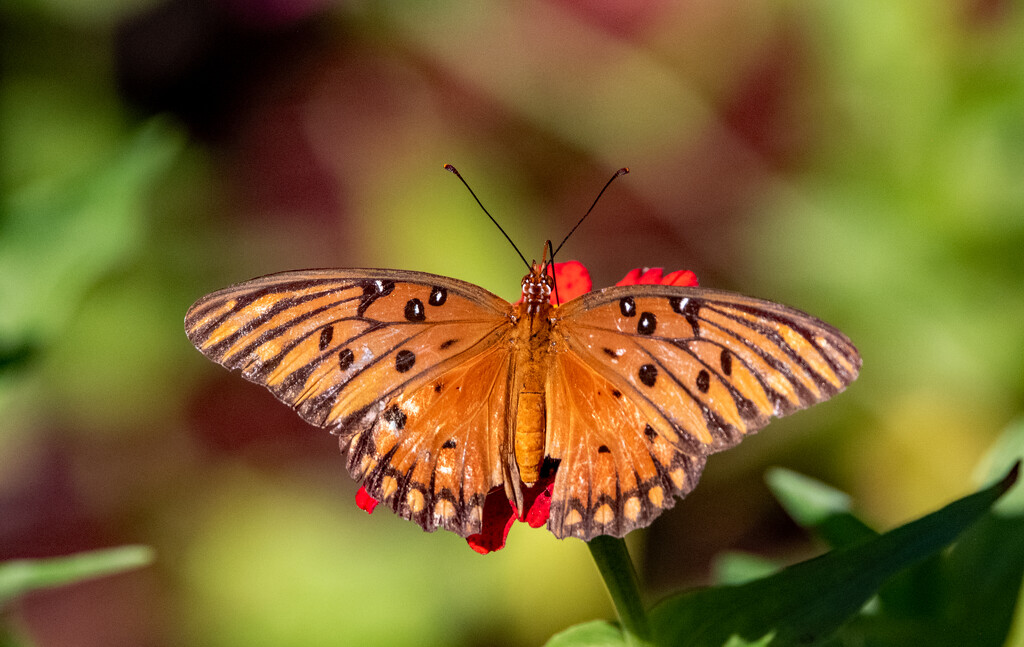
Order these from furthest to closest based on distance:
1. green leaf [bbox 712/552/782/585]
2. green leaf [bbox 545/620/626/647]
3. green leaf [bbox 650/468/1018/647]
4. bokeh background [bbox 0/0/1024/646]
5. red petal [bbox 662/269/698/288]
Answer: bokeh background [bbox 0/0/1024/646] → green leaf [bbox 712/552/782/585] → red petal [bbox 662/269/698/288] → green leaf [bbox 545/620/626/647] → green leaf [bbox 650/468/1018/647]

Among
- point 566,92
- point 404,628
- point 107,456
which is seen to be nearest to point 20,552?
point 107,456

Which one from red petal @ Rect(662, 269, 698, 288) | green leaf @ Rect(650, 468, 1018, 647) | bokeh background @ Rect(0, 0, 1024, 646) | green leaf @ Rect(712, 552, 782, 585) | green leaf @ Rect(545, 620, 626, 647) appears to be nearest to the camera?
green leaf @ Rect(650, 468, 1018, 647)

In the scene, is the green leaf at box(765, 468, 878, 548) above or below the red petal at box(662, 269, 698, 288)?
below

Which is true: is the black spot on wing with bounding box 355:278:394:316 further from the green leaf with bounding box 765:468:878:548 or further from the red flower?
the green leaf with bounding box 765:468:878:548

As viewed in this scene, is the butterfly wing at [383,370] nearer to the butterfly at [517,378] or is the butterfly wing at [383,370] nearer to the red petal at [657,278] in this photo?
the butterfly at [517,378]

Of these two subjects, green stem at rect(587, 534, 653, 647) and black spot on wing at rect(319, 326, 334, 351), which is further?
black spot on wing at rect(319, 326, 334, 351)

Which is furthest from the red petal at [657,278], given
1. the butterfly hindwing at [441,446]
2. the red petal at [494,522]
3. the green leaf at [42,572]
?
the green leaf at [42,572]

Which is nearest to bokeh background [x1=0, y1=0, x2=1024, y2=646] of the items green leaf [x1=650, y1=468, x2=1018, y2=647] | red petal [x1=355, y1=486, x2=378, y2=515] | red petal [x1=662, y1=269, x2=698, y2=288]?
red petal [x1=355, y1=486, x2=378, y2=515]
